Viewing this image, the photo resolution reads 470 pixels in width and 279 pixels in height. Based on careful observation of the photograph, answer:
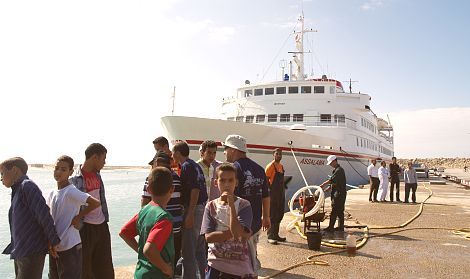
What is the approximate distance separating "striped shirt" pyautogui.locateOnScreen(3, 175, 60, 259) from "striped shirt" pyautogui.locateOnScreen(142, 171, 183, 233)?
115cm

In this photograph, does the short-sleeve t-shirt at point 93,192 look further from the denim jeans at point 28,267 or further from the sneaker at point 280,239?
the sneaker at point 280,239

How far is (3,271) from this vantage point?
8578 millimetres

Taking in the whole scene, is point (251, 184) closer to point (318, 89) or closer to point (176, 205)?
point (176, 205)

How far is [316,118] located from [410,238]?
48.7ft

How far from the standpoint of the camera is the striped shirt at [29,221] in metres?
3.14

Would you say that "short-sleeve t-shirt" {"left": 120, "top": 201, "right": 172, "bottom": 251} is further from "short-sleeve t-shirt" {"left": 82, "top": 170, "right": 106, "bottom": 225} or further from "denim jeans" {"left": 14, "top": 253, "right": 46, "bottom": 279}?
"short-sleeve t-shirt" {"left": 82, "top": 170, "right": 106, "bottom": 225}

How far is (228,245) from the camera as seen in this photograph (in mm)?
2873

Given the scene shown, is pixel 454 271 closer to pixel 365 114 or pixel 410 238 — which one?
pixel 410 238

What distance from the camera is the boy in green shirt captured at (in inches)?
93.5

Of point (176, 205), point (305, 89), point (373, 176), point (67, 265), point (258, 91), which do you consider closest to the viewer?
point (67, 265)

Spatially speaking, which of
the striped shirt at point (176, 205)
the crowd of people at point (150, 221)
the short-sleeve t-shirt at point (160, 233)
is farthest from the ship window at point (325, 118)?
the short-sleeve t-shirt at point (160, 233)

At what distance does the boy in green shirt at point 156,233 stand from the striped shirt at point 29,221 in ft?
2.90

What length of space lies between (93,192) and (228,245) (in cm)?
174

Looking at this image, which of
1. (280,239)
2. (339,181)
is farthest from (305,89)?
(280,239)
